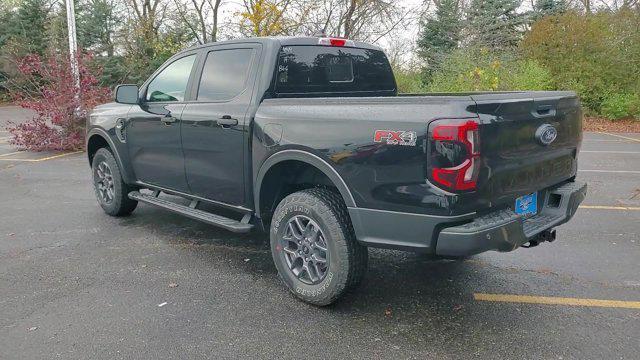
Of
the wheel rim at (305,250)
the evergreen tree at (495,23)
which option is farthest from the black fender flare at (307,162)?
the evergreen tree at (495,23)

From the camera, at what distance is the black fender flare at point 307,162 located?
10.2 ft

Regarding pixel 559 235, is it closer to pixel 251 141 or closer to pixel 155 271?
pixel 251 141

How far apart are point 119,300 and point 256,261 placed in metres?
1.21

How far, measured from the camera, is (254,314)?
11.0ft

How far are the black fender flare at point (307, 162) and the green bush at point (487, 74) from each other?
14840 millimetres

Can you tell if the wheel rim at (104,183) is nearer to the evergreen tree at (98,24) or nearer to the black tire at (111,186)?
the black tire at (111,186)

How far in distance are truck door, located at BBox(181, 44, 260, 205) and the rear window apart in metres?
0.27

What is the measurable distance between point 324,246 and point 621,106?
63.4ft

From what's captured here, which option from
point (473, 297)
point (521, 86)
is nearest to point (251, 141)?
point (473, 297)

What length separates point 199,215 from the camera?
4250 millimetres

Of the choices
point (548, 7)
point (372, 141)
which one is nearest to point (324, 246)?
point (372, 141)

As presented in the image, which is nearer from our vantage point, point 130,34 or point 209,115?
point 209,115

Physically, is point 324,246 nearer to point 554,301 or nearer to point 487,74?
point 554,301

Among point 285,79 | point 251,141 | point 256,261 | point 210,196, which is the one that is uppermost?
point 285,79
